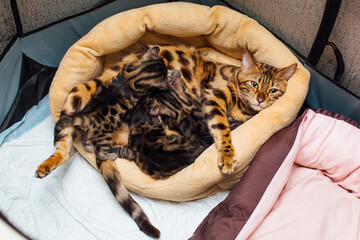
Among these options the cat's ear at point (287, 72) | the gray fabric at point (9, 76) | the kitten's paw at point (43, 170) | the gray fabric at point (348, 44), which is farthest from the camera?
the gray fabric at point (9, 76)

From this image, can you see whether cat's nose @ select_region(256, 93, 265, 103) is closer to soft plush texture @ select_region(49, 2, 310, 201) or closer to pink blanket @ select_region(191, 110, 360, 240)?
soft plush texture @ select_region(49, 2, 310, 201)

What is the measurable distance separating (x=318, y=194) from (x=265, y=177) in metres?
0.32

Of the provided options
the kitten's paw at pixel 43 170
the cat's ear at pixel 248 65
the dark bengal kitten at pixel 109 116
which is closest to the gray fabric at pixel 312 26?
the cat's ear at pixel 248 65

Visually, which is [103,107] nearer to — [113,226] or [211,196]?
[113,226]

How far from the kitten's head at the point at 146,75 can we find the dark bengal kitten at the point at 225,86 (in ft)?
0.60

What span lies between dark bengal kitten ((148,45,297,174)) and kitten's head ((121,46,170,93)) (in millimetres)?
183

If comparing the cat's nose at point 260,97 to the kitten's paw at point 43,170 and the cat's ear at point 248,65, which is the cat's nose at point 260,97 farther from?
the kitten's paw at point 43,170

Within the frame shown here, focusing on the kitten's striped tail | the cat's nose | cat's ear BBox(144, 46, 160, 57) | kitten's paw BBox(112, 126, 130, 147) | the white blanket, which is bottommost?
the white blanket

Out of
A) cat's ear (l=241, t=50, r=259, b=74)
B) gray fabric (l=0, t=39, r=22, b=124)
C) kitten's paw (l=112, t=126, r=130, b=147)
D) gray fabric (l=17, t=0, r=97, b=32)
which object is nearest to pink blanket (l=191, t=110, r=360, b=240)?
cat's ear (l=241, t=50, r=259, b=74)

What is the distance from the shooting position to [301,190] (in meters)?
1.70

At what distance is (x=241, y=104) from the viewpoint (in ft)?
6.15

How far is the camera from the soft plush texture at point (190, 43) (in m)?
1.62

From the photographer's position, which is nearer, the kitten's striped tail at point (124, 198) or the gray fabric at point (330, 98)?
the kitten's striped tail at point (124, 198)

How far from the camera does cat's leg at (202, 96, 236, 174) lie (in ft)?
5.07
